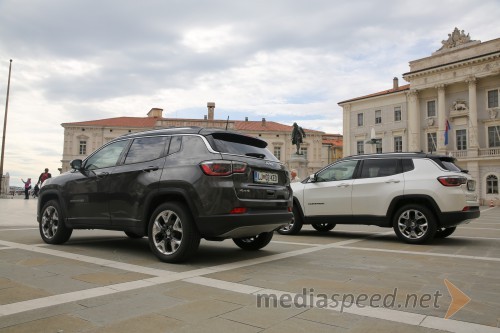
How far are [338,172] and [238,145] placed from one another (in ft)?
13.5

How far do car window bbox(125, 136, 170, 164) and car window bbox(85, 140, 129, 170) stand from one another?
0.28 metres

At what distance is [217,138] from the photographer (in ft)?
19.0

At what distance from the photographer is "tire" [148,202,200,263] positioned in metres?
5.30

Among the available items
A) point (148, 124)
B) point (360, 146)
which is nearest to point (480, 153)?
point (360, 146)

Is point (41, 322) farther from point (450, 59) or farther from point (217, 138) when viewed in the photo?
point (450, 59)

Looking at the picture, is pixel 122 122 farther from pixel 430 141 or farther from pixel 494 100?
pixel 494 100

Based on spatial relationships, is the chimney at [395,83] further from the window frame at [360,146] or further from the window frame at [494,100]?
the window frame at [494,100]

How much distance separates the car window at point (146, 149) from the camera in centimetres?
607

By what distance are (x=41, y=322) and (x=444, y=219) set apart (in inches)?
275

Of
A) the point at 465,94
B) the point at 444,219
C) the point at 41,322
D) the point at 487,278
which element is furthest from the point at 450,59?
the point at 41,322

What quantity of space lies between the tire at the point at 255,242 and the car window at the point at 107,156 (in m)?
2.50

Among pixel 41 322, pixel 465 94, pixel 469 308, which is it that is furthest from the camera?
pixel 465 94

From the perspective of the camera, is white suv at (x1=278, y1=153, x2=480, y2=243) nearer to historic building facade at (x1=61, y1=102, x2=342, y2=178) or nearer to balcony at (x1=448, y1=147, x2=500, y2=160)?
balcony at (x1=448, y1=147, x2=500, y2=160)

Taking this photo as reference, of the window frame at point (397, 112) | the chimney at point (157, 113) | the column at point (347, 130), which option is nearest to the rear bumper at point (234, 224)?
the window frame at point (397, 112)
